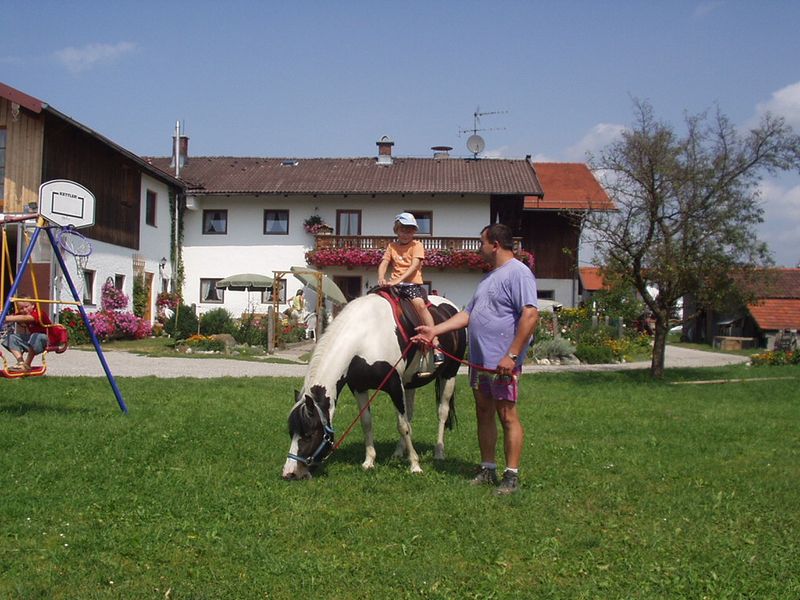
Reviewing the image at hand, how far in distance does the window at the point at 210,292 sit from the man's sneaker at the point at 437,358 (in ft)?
91.1

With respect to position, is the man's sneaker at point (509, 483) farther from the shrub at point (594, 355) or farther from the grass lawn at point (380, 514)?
the shrub at point (594, 355)

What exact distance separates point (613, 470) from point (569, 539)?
231 cm

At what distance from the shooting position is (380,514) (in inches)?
218

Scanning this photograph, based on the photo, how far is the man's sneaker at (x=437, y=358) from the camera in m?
7.53

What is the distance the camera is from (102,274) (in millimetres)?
25812

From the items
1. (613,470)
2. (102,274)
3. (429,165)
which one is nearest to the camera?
(613,470)

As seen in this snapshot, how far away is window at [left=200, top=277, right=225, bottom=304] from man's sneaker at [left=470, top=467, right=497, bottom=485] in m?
29.0

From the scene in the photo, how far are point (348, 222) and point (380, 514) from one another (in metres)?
29.8

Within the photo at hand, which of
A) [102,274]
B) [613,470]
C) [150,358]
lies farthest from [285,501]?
[102,274]

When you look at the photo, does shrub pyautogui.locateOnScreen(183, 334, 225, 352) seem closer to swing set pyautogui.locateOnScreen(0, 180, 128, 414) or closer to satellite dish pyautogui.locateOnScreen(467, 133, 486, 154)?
swing set pyautogui.locateOnScreen(0, 180, 128, 414)

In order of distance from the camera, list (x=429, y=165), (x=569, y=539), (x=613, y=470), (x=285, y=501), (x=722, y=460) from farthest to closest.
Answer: (x=429, y=165) < (x=722, y=460) < (x=613, y=470) < (x=285, y=501) < (x=569, y=539)

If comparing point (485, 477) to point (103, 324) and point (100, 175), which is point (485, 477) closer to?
point (103, 324)

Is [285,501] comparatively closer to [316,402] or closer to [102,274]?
[316,402]

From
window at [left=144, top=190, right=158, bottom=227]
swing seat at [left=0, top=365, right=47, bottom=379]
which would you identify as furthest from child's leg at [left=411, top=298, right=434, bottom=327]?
window at [left=144, top=190, right=158, bottom=227]
